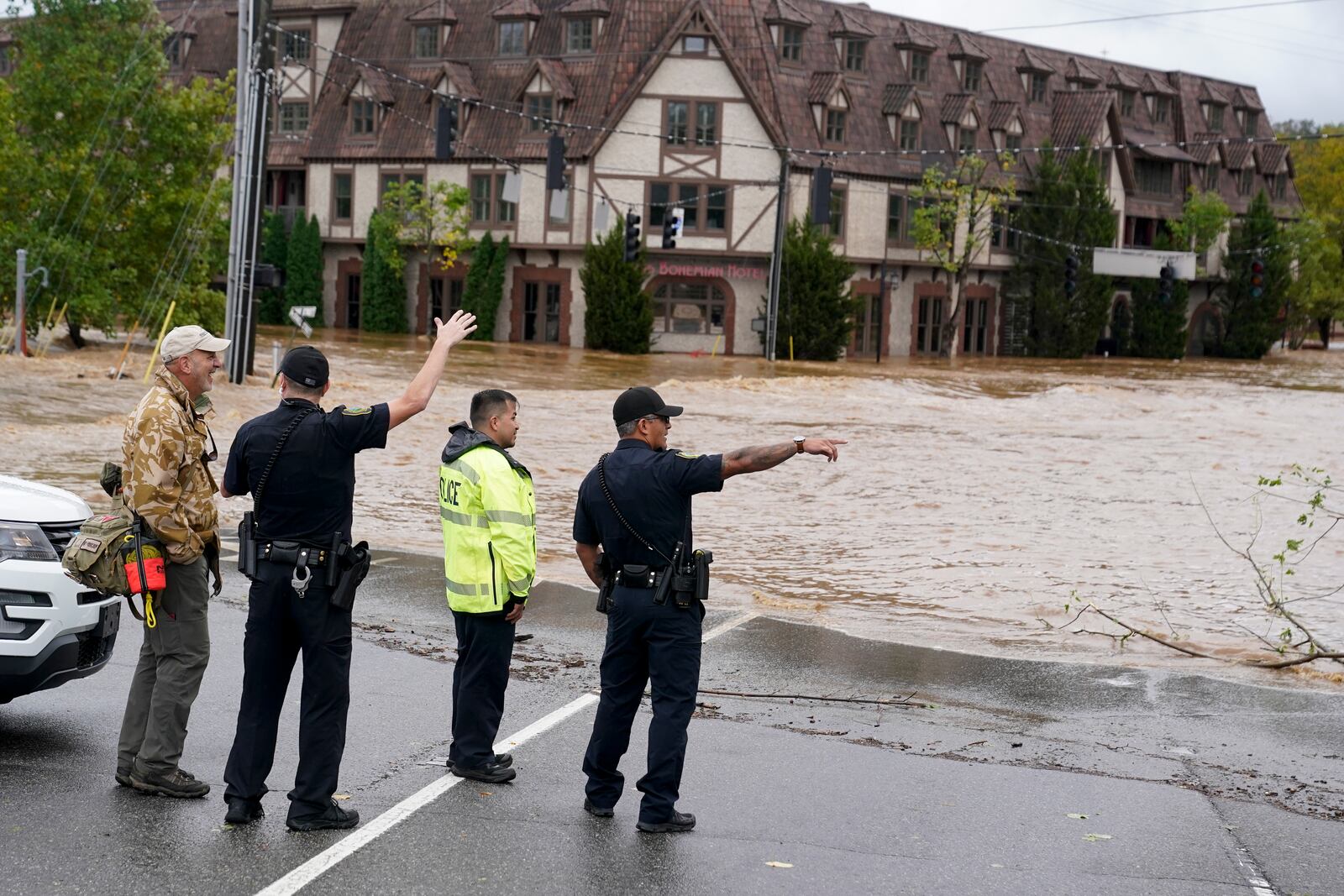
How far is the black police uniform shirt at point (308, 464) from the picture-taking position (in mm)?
6370

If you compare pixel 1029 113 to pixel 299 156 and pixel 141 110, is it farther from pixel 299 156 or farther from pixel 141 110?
pixel 141 110

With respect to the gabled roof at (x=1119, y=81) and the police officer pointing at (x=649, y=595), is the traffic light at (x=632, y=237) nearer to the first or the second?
the gabled roof at (x=1119, y=81)

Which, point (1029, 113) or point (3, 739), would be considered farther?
point (1029, 113)

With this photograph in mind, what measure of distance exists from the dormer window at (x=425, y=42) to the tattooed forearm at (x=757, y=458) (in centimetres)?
5140

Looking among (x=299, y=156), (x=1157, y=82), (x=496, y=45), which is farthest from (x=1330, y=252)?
(x=299, y=156)

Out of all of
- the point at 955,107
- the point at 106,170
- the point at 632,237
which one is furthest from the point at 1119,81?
the point at 106,170

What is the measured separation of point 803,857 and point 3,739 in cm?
377

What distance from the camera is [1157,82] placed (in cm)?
6956

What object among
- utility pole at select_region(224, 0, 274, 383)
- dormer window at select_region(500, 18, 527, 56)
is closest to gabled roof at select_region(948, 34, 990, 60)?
dormer window at select_region(500, 18, 527, 56)

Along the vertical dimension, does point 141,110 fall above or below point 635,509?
above

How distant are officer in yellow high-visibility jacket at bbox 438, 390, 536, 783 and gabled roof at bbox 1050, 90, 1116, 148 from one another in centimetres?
5640

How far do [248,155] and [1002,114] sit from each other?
125 ft

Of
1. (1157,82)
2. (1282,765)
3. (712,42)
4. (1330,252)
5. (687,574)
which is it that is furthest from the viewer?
(1330,252)

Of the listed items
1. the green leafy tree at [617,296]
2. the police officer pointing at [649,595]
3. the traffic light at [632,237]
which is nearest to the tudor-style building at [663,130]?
the green leafy tree at [617,296]
